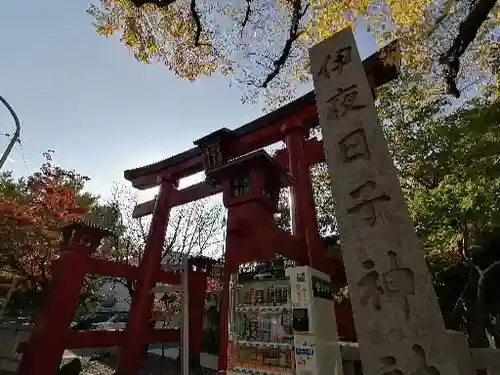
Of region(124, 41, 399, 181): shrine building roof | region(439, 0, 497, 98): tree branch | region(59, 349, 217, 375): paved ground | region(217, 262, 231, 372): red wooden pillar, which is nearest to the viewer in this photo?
region(217, 262, 231, 372): red wooden pillar

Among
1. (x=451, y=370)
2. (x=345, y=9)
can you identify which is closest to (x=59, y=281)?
(x=451, y=370)

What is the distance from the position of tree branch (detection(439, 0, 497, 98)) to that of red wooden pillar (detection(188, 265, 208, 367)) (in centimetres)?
732

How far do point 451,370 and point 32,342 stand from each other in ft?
21.7

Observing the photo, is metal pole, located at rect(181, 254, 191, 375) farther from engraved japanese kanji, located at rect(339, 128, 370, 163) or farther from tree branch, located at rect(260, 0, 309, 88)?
tree branch, located at rect(260, 0, 309, 88)

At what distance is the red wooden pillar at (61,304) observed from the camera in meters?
5.86

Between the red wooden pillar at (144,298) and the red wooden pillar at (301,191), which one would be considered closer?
the red wooden pillar at (301,191)

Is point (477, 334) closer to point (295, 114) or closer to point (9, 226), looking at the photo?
point (295, 114)

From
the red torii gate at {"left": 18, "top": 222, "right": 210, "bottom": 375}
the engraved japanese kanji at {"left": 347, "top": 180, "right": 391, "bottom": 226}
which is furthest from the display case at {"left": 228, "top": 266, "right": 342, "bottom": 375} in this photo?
the red torii gate at {"left": 18, "top": 222, "right": 210, "bottom": 375}

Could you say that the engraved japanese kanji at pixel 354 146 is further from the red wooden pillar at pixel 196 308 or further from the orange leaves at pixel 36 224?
the orange leaves at pixel 36 224

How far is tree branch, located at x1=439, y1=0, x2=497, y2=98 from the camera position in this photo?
5531mm

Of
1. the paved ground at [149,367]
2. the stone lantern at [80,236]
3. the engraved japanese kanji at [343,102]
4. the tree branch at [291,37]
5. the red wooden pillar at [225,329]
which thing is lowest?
the paved ground at [149,367]

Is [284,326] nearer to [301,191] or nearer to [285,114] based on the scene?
[301,191]

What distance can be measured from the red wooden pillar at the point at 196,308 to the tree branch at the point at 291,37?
5.50 meters

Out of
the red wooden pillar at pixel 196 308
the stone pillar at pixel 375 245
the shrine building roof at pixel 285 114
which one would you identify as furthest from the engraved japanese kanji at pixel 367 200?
the red wooden pillar at pixel 196 308
